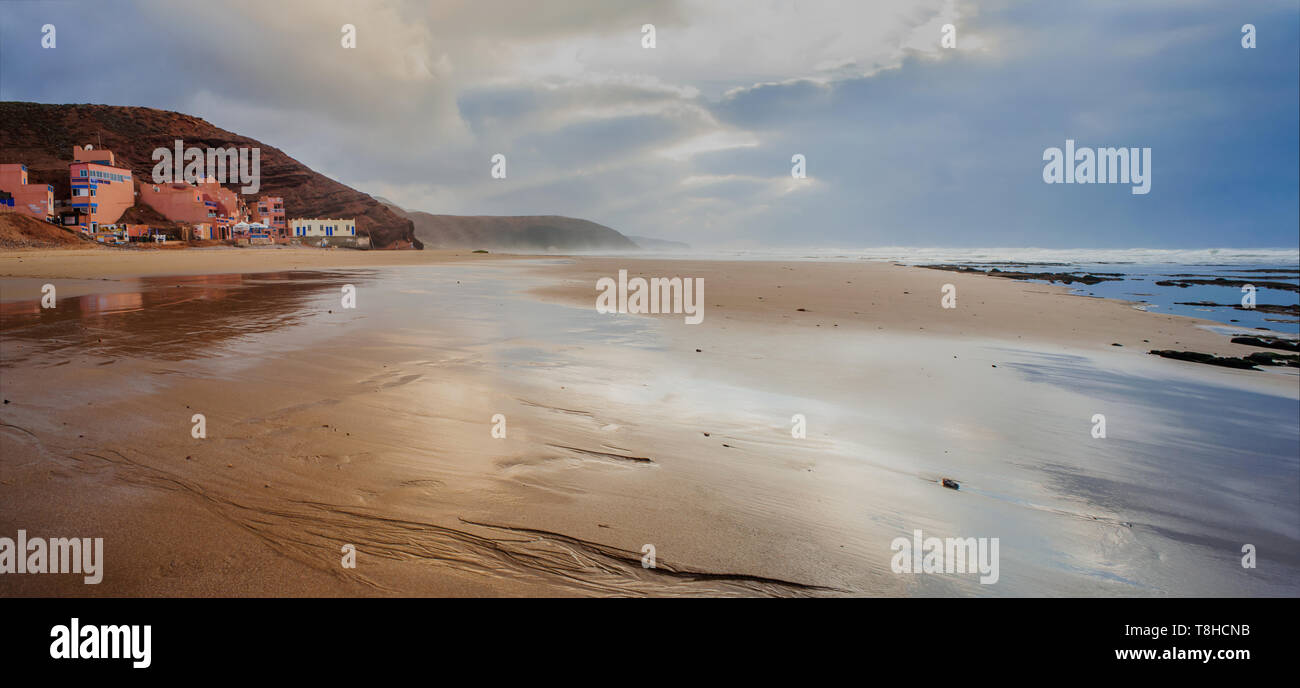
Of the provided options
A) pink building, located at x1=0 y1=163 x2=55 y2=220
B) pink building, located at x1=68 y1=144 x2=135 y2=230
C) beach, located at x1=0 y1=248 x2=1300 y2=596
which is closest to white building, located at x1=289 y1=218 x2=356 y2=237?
pink building, located at x1=68 y1=144 x2=135 y2=230

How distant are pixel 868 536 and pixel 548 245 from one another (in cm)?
20005

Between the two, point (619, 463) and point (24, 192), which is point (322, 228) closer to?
point (24, 192)

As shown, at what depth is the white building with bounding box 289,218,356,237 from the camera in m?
79.6

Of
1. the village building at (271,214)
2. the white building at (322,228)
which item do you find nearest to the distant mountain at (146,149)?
the white building at (322,228)

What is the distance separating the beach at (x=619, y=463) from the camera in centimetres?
265

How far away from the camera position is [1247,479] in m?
4.47

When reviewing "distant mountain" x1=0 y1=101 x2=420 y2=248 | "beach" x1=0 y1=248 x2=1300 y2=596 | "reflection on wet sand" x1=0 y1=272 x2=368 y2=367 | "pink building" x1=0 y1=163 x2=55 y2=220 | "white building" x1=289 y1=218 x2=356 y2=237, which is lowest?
"beach" x1=0 y1=248 x2=1300 y2=596

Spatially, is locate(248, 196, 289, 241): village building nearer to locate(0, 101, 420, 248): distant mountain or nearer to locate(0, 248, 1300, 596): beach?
locate(0, 101, 420, 248): distant mountain

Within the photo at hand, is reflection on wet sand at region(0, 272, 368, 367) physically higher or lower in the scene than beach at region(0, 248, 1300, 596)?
higher

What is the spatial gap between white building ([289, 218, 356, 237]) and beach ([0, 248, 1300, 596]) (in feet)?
271

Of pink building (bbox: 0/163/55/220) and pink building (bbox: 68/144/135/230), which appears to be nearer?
pink building (bbox: 0/163/55/220)

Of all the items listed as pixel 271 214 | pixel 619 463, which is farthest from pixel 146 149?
pixel 619 463
